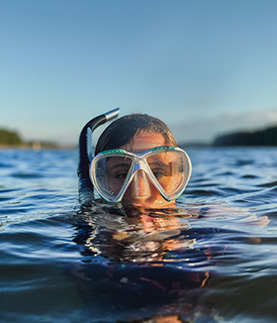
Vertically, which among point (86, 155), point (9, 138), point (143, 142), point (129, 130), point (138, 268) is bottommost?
point (138, 268)

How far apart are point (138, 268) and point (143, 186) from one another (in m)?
1.21

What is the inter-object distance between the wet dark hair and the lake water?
647 mm

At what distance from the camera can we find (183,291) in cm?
176

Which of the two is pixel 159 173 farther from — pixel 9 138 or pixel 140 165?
→ pixel 9 138

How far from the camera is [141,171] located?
3.10 m

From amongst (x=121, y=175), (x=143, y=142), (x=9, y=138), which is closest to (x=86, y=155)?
(x=121, y=175)

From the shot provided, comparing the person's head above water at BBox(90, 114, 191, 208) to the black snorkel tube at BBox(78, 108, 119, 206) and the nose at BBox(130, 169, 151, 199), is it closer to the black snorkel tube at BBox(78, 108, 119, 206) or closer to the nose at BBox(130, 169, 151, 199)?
the nose at BBox(130, 169, 151, 199)

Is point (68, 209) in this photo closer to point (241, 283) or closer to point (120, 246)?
point (120, 246)

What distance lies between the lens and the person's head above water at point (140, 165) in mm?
3115

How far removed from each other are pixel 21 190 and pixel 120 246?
168 inches

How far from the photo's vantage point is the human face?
3113 mm

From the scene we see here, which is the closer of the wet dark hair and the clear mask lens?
the clear mask lens

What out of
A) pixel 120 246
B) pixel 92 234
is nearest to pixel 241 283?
pixel 120 246

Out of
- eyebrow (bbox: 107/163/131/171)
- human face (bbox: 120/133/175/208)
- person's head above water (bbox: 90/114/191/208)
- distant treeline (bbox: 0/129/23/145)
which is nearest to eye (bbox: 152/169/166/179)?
person's head above water (bbox: 90/114/191/208)
